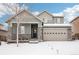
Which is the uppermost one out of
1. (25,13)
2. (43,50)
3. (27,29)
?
(25,13)

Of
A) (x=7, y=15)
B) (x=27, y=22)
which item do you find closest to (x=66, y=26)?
(x=27, y=22)

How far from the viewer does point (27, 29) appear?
20.2ft

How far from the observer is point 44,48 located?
5844mm

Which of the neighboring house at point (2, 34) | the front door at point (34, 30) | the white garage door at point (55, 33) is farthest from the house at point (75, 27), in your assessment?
the neighboring house at point (2, 34)

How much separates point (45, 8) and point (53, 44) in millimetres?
861

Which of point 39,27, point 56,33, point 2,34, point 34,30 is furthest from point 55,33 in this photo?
point 2,34

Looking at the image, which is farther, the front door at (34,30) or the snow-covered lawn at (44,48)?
the front door at (34,30)

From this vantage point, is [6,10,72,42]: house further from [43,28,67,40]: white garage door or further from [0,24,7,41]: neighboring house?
[0,24,7,41]: neighboring house

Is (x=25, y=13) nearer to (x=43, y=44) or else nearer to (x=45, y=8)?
(x=45, y=8)

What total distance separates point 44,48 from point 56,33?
530 millimetres

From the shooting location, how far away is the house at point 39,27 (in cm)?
594

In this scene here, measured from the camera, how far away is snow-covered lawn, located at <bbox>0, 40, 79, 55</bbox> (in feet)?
18.9

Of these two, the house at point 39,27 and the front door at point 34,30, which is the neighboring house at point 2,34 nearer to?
the house at point 39,27

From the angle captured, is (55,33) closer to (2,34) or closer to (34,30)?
(34,30)
